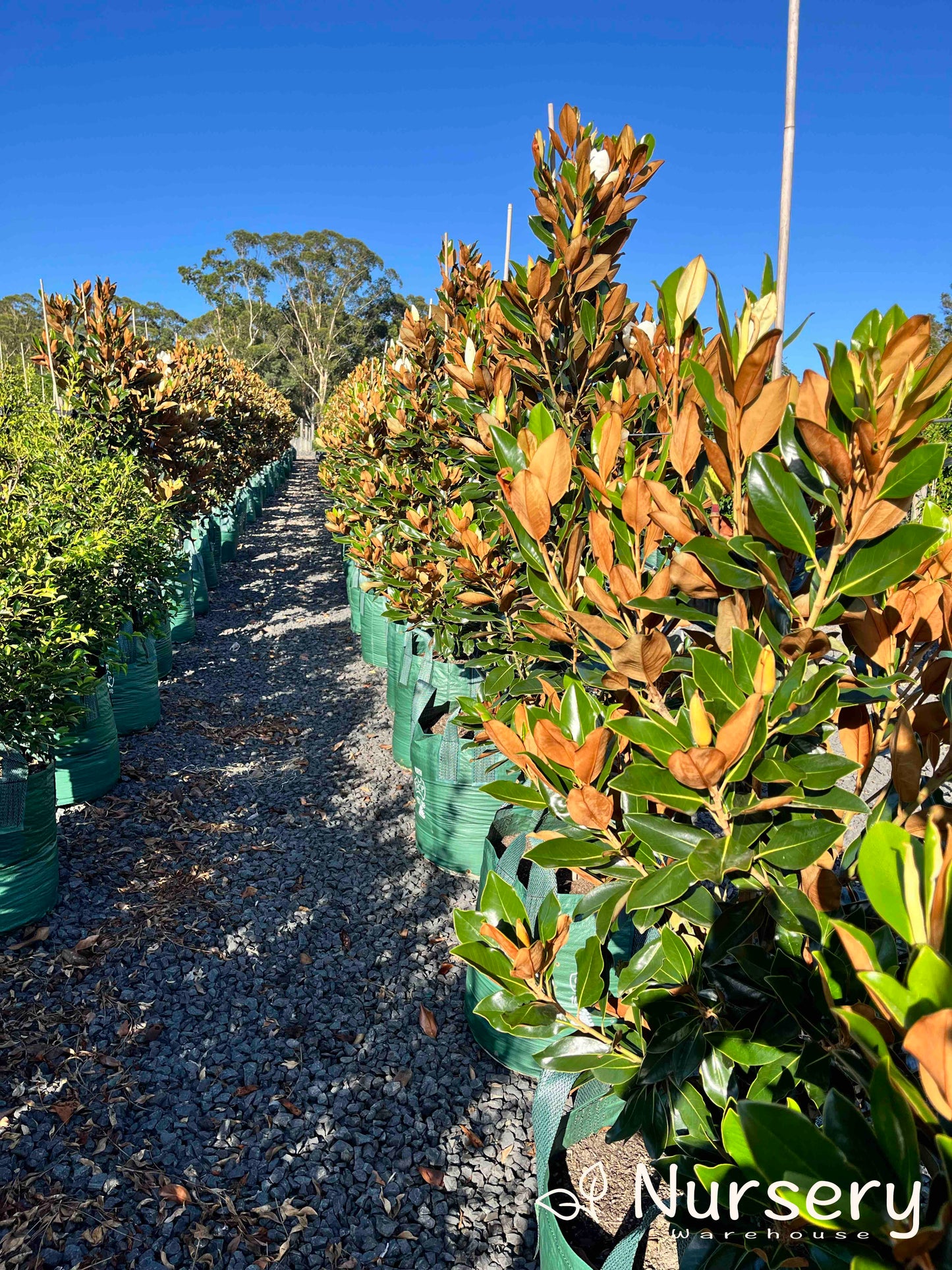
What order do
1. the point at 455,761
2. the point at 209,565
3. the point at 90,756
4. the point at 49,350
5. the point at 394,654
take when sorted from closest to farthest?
the point at 455,761 → the point at 90,756 → the point at 394,654 → the point at 49,350 → the point at 209,565

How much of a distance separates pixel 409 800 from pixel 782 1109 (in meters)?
3.67

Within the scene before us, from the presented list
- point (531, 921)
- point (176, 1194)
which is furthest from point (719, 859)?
point (176, 1194)

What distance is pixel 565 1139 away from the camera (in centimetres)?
138

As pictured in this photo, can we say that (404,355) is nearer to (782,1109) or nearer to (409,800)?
(409,800)

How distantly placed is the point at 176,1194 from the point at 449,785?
5.35ft

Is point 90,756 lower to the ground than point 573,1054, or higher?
lower

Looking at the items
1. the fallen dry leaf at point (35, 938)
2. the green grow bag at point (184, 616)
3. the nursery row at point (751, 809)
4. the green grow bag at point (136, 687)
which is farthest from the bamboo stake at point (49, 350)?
the nursery row at point (751, 809)

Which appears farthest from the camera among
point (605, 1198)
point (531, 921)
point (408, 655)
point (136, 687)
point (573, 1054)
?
point (136, 687)

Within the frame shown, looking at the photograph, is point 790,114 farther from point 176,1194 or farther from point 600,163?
point 176,1194

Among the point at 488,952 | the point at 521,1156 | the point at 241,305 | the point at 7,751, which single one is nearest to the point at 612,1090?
the point at 488,952

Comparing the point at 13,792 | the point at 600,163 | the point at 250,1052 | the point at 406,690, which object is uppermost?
the point at 600,163

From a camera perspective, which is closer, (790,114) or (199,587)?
(790,114)

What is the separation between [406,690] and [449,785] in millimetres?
1243

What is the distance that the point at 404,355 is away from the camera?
4730 millimetres
